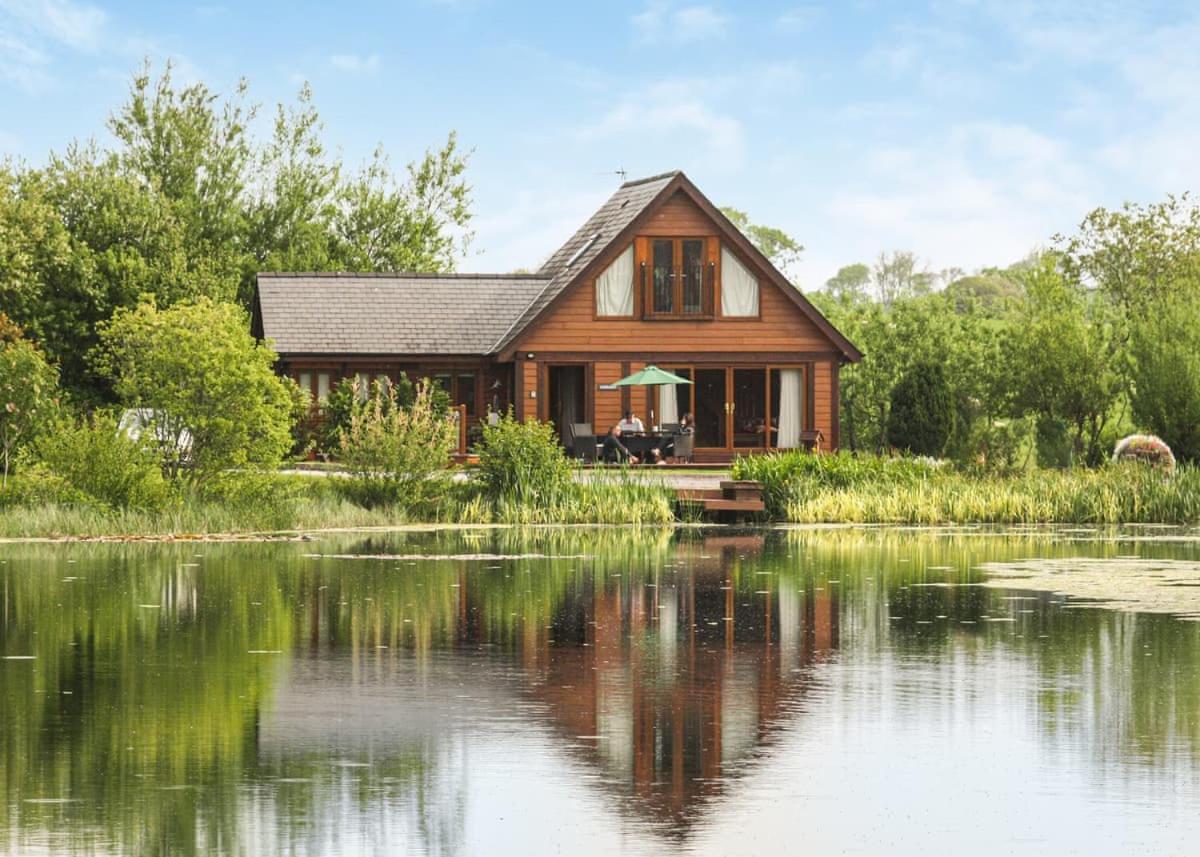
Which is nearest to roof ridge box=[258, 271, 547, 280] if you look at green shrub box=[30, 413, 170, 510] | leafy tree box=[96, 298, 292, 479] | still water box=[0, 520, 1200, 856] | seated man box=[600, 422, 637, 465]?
seated man box=[600, 422, 637, 465]

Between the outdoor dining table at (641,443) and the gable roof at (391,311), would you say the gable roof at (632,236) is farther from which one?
the outdoor dining table at (641,443)

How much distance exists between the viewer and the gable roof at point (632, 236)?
155 ft

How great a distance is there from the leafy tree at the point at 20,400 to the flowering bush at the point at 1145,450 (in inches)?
823

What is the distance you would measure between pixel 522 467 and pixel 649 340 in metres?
15.2

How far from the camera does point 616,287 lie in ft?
158

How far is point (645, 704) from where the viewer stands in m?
13.4

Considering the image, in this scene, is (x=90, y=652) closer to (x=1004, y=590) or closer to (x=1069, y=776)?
(x=1069, y=776)

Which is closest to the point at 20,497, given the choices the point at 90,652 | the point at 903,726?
the point at 90,652

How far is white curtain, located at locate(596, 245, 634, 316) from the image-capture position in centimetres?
4812

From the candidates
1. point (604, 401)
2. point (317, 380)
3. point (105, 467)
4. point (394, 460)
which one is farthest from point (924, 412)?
point (105, 467)

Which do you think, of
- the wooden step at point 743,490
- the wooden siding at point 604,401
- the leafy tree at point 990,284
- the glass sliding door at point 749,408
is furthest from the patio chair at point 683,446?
the leafy tree at point 990,284

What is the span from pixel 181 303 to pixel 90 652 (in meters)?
16.1

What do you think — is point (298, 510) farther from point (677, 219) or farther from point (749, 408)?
point (749, 408)

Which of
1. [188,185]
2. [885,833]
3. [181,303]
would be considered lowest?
[885,833]
